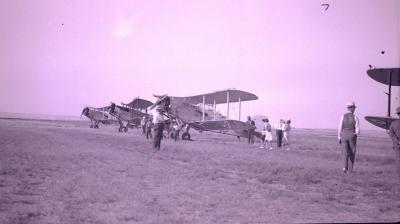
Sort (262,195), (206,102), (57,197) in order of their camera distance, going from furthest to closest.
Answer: (206,102) < (262,195) < (57,197)

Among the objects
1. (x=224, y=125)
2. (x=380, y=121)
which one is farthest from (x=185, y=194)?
(x=224, y=125)

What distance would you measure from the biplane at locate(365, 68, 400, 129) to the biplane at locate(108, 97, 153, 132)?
22353 millimetres

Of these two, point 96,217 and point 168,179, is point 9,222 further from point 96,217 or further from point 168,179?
point 168,179

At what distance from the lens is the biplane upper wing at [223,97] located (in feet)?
72.6

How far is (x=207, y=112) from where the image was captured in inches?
1006

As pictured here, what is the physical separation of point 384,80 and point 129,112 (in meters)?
27.0

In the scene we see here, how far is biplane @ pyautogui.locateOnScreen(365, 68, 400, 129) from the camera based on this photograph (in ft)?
33.0

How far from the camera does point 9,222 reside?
367 centimetres

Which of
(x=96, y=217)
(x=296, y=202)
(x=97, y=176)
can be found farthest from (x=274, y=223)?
(x=97, y=176)

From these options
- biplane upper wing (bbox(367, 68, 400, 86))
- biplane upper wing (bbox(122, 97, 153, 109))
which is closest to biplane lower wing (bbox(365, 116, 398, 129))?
biplane upper wing (bbox(367, 68, 400, 86))

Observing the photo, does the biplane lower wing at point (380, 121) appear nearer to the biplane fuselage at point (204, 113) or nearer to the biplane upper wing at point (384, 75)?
the biplane upper wing at point (384, 75)

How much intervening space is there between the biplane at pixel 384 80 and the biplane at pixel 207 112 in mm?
9944

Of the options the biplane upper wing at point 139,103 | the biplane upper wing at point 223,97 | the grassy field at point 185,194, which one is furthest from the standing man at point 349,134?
the biplane upper wing at point 139,103

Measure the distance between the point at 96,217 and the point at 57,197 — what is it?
3.97 feet
